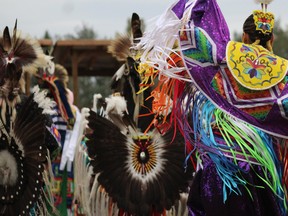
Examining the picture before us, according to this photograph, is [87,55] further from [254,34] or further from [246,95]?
[246,95]

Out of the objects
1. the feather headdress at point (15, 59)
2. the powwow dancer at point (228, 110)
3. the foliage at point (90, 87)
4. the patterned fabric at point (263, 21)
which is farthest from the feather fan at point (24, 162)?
the foliage at point (90, 87)

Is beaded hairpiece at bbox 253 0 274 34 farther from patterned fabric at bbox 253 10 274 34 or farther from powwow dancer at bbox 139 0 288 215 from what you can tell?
powwow dancer at bbox 139 0 288 215

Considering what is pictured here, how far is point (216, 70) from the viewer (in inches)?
128

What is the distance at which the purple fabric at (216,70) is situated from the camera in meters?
3.18

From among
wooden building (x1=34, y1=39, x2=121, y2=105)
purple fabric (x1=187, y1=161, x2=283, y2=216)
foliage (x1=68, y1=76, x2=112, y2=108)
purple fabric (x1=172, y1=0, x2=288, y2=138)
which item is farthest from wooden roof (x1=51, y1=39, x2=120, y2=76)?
foliage (x1=68, y1=76, x2=112, y2=108)

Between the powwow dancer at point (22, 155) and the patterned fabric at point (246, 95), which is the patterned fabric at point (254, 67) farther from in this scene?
the powwow dancer at point (22, 155)

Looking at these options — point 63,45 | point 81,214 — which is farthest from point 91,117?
point 63,45

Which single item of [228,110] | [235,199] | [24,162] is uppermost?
[228,110]

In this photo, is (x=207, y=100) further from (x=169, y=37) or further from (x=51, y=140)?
(x=51, y=140)

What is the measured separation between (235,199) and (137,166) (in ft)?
7.26

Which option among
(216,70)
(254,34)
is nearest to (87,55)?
(254,34)

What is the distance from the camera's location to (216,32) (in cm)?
327

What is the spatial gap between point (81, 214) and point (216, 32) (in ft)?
10.4

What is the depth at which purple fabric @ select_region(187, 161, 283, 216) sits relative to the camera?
3170 mm
